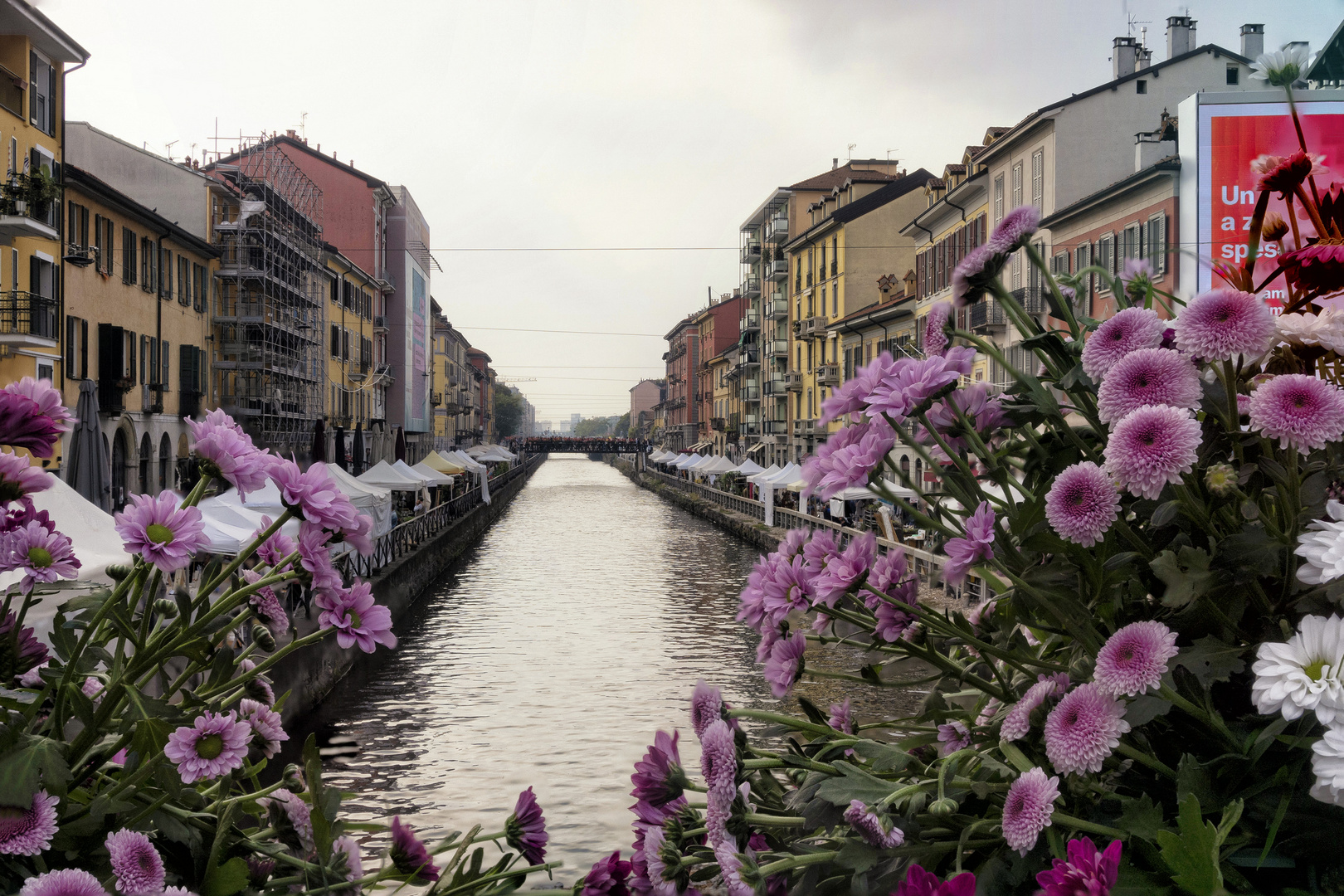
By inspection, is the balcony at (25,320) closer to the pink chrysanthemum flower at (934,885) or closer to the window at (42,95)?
the window at (42,95)

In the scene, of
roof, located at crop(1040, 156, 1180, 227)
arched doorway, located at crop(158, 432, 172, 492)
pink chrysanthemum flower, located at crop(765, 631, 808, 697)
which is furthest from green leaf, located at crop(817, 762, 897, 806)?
arched doorway, located at crop(158, 432, 172, 492)

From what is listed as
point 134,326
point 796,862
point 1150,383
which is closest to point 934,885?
point 796,862

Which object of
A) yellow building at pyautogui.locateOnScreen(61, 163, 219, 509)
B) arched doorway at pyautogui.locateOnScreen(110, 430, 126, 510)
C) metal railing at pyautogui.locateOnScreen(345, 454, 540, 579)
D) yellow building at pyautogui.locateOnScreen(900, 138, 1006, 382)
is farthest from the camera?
yellow building at pyautogui.locateOnScreen(900, 138, 1006, 382)

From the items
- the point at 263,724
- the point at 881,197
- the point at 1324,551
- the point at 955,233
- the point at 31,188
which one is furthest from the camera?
the point at 881,197

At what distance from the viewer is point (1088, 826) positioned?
60.7 inches

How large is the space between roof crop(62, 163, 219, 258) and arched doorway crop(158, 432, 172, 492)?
6.06m

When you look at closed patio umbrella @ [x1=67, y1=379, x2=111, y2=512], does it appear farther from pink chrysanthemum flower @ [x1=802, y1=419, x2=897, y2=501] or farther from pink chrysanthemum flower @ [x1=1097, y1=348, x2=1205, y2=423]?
pink chrysanthemum flower @ [x1=1097, y1=348, x2=1205, y2=423]

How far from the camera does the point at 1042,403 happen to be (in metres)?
1.80

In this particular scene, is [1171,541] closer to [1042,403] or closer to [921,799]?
[1042,403]

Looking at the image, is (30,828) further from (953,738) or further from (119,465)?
(119,465)

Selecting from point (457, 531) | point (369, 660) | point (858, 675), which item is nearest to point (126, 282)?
point (457, 531)

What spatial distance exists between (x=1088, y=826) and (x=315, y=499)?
1.24m

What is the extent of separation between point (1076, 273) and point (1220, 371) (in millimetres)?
350

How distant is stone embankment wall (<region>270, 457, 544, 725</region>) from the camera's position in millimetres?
14188
